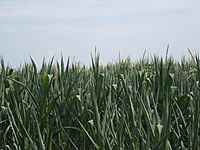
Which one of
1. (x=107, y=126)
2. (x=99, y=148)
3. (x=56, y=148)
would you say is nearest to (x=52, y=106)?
(x=56, y=148)

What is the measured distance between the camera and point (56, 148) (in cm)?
189

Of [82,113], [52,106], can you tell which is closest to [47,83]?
[52,106]

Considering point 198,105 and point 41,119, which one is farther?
point 41,119

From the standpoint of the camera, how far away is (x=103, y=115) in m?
1.47

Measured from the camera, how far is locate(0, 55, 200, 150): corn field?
1.29 metres

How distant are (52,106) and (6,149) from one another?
359 mm

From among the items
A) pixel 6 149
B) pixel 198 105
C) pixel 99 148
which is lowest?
pixel 6 149

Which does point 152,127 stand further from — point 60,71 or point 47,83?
point 60,71

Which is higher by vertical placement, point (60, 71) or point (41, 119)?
point (60, 71)

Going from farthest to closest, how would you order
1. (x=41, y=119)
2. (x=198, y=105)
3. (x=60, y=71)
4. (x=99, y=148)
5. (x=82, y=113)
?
1. (x=60, y=71)
2. (x=82, y=113)
3. (x=41, y=119)
4. (x=99, y=148)
5. (x=198, y=105)

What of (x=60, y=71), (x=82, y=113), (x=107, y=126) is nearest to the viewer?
(x=107, y=126)

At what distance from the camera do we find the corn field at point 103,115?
1289 mm

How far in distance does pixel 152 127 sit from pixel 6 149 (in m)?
0.90

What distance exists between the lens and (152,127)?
4.18 ft
